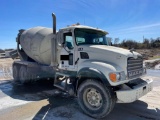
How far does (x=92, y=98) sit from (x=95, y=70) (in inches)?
35.0

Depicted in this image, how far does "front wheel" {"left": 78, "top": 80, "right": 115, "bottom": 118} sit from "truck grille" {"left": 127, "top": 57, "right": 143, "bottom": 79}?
86 cm

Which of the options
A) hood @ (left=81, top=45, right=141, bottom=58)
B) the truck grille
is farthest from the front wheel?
hood @ (left=81, top=45, right=141, bottom=58)

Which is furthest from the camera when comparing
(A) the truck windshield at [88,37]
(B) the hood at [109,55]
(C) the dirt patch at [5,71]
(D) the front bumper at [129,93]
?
(C) the dirt patch at [5,71]

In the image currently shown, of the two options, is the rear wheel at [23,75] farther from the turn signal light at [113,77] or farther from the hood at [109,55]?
the turn signal light at [113,77]

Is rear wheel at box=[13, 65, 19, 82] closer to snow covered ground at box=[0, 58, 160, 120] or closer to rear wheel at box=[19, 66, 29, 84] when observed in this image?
rear wheel at box=[19, 66, 29, 84]

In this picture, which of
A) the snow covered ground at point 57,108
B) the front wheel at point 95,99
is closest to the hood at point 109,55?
the front wheel at point 95,99

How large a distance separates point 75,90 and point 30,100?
2.15 m

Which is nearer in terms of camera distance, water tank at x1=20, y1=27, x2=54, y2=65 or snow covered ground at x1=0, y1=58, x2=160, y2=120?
snow covered ground at x1=0, y1=58, x2=160, y2=120

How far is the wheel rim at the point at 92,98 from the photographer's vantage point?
207 inches

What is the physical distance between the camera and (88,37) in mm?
6449

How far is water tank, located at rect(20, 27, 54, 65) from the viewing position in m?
8.20

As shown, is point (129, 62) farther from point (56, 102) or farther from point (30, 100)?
point (30, 100)

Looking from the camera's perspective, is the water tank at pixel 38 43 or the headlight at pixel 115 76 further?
the water tank at pixel 38 43

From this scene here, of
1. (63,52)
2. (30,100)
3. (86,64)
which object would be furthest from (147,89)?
(30,100)
